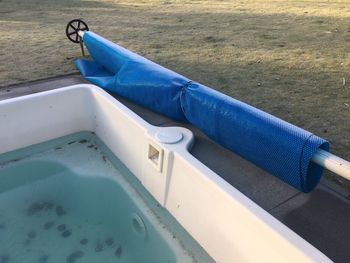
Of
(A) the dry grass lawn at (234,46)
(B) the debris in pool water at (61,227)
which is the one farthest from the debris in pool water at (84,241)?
(A) the dry grass lawn at (234,46)

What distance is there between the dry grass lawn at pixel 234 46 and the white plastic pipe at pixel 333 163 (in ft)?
1.83

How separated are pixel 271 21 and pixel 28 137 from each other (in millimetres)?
3497

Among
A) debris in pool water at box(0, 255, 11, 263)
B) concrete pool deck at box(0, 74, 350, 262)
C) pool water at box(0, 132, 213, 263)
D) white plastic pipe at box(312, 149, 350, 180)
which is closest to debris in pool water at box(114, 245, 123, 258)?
pool water at box(0, 132, 213, 263)

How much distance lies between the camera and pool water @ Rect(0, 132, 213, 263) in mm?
1610

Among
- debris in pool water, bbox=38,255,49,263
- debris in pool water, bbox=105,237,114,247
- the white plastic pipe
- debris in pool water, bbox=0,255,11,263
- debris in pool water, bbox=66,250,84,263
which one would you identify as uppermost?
the white plastic pipe

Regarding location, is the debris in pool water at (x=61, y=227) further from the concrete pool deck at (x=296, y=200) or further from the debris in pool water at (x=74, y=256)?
the concrete pool deck at (x=296, y=200)

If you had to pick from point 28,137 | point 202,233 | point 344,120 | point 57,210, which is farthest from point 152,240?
point 344,120

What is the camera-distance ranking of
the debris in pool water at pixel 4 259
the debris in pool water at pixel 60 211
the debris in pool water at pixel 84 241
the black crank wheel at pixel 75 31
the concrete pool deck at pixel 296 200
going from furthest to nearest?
the black crank wheel at pixel 75 31
the debris in pool water at pixel 60 211
the debris in pool water at pixel 84 241
the debris in pool water at pixel 4 259
the concrete pool deck at pixel 296 200

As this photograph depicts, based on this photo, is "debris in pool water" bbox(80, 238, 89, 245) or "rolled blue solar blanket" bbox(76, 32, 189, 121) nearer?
"debris in pool water" bbox(80, 238, 89, 245)

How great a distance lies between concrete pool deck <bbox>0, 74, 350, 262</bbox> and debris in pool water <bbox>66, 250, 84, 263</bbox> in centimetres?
74

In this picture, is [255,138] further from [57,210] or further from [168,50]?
[168,50]

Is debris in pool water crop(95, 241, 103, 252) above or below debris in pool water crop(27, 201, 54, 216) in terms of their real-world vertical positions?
above

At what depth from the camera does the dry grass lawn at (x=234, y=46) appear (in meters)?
2.36

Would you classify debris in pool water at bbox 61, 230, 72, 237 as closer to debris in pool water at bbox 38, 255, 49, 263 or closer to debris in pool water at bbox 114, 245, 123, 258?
debris in pool water at bbox 38, 255, 49, 263
